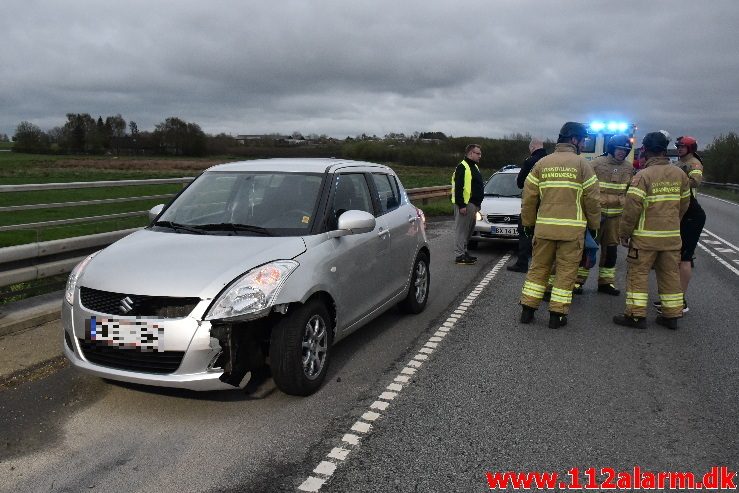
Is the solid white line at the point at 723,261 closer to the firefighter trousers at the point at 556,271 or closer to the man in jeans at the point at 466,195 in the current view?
the man in jeans at the point at 466,195

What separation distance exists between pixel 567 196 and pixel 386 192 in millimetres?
1790

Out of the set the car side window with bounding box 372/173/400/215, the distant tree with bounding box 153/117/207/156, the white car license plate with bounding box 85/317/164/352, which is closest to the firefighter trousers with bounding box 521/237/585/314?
the car side window with bounding box 372/173/400/215

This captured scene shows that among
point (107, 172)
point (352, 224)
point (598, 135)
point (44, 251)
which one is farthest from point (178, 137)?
point (352, 224)

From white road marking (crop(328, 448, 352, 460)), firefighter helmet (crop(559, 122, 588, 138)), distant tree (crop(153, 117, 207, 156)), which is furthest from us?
distant tree (crop(153, 117, 207, 156))

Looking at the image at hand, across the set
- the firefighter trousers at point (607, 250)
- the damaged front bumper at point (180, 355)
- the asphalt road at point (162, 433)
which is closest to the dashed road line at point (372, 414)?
the asphalt road at point (162, 433)

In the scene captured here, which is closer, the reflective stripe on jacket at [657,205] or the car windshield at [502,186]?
the reflective stripe on jacket at [657,205]

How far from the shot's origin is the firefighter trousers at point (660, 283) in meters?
6.08

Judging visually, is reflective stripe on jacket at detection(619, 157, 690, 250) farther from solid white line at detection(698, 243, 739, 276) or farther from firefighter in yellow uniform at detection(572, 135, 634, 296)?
solid white line at detection(698, 243, 739, 276)

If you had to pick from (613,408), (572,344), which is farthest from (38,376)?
(572,344)

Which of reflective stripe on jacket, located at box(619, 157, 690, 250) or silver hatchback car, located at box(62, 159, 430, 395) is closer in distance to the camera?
silver hatchback car, located at box(62, 159, 430, 395)

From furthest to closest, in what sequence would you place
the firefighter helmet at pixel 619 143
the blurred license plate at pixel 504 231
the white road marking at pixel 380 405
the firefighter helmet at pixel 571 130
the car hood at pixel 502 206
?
the car hood at pixel 502 206 → the blurred license plate at pixel 504 231 → the firefighter helmet at pixel 619 143 → the firefighter helmet at pixel 571 130 → the white road marking at pixel 380 405

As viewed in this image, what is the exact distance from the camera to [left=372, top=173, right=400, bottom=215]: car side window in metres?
5.81

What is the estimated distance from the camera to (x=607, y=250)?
7.71 meters

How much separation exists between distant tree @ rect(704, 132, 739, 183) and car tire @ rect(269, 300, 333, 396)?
62761 mm
